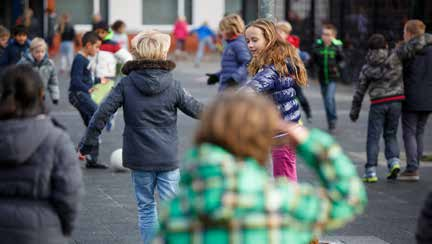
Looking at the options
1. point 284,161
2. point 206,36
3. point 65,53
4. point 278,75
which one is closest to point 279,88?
point 278,75

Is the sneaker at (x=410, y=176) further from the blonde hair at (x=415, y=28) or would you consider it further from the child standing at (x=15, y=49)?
the child standing at (x=15, y=49)

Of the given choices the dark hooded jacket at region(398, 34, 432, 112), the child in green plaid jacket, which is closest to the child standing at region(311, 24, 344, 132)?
the dark hooded jacket at region(398, 34, 432, 112)

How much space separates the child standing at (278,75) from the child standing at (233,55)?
11.8 feet

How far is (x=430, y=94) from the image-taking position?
11.3 m

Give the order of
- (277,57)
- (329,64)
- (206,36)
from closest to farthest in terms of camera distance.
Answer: (277,57) → (329,64) → (206,36)

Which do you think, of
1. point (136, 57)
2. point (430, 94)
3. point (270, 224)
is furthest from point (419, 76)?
point (270, 224)

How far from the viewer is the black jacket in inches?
443

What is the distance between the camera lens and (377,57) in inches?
435

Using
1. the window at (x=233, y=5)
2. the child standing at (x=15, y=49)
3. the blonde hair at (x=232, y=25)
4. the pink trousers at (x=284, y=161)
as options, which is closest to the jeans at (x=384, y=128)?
the blonde hair at (x=232, y=25)

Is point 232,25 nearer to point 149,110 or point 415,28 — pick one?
point 415,28

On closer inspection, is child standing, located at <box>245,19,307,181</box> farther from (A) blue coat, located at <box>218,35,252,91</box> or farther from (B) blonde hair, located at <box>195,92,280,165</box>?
(B) blonde hair, located at <box>195,92,280,165</box>

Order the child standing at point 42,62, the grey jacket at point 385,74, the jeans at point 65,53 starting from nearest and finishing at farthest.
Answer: the grey jacket at point 385,74 → the child standing at point 42,62 → the jeans at point 65,53

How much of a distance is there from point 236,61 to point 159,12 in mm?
27628

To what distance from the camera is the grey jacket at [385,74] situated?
432 inches
